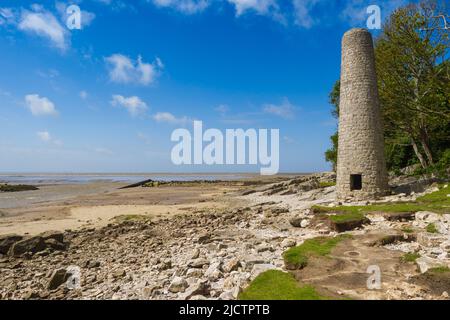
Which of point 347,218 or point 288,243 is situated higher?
point 347,218

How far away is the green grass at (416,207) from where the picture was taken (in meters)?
13.2

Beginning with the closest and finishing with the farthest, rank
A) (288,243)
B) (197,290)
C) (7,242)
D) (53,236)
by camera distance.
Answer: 1. (197,290)
2. (288,243)
3. (7,242)
4. (53,236)

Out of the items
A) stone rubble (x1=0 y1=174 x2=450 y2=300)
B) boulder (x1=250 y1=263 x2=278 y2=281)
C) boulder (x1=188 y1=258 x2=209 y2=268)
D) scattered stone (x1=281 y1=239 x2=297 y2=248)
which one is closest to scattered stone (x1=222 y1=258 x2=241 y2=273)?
stone rubble (x1=0 y1=174 x2=450 y2=300)

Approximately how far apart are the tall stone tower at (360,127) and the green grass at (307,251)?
1001 cm

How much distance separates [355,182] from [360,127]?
12.7ft

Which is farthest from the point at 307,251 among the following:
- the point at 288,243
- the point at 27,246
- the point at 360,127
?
the point at 360,127

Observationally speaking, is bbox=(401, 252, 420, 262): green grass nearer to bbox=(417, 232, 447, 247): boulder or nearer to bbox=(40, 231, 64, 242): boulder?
bbox=(417, 232, 447, 247): boulder

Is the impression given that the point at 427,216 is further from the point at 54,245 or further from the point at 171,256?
the point at 54,245

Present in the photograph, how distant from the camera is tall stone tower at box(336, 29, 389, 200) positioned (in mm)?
19062

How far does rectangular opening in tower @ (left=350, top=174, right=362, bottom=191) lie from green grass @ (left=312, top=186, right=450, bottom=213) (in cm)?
405

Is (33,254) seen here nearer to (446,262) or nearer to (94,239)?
(94,239)

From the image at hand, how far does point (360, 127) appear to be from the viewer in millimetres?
19219
